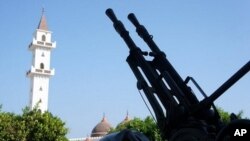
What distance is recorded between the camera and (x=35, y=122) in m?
38.8

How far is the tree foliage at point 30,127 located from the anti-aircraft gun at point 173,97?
3101 centimetres

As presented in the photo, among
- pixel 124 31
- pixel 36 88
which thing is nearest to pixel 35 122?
pixel 124 31

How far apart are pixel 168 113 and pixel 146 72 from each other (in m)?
0.99

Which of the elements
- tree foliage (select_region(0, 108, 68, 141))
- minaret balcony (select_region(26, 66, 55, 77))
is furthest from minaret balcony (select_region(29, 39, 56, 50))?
tree foliage (select_region(0, 108, 68, 141))

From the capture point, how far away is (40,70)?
79.1 meters

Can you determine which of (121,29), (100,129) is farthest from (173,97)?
(100,129)

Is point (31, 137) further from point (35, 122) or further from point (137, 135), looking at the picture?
point (137, 135)

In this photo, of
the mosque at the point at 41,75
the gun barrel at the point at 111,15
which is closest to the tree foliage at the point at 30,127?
the gun barrel at the point at 111,15

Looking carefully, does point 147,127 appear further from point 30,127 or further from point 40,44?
point 40,44

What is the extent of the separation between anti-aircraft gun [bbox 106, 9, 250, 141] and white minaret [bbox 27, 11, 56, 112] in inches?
2801

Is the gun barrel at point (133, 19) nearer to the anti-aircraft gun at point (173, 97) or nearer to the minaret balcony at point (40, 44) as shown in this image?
the anti-aircraft gun at point (173, 97)

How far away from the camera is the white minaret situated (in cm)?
7862

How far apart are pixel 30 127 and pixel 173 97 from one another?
33.3 m

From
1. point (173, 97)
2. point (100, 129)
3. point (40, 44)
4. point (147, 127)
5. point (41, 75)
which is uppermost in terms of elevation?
point (40, 44)
